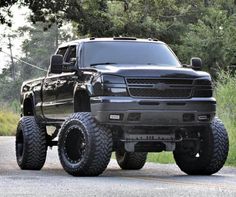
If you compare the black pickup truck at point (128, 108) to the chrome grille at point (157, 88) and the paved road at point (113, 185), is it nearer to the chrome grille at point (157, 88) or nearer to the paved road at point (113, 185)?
the chrome grille at point (157, 88)

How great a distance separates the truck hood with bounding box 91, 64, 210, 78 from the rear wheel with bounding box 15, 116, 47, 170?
2281mm

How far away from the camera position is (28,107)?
49.8 ft

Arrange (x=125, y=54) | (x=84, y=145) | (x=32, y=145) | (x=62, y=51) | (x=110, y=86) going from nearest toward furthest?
(x=110, y=86), (x=84, y=145), (x=125, y=54), (x=32, y=145), (x=62, y=51)

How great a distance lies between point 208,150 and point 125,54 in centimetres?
227

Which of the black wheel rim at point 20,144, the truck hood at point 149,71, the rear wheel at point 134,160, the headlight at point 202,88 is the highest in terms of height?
the truck hood at point 149,71

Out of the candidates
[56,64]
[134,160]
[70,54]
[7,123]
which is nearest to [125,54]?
[70,54]

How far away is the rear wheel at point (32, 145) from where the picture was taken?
13891mm

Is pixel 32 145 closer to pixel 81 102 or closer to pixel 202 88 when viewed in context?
pixel 81 102

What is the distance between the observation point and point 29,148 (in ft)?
45.5

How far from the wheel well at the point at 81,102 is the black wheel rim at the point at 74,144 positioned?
0.49 m

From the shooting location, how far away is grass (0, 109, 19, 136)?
44.1 metres

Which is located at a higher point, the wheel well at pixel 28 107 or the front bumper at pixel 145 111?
the front bumper at pixel 145 111

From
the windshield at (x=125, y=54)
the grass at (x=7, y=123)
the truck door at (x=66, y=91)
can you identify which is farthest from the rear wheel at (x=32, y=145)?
the grass at (x=7, y=123)

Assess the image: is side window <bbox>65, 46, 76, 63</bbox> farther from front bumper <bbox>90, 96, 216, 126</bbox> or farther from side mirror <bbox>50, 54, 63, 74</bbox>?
front bumper <bbox>90, 96, 216, 126</bbox>
